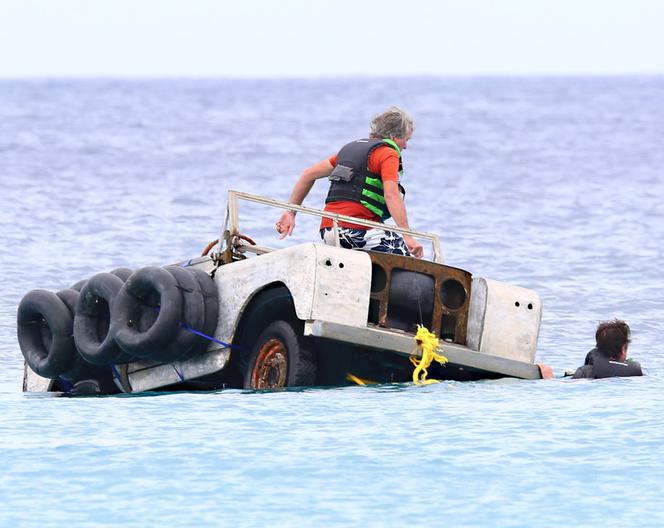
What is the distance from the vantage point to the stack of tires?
12.2 metres

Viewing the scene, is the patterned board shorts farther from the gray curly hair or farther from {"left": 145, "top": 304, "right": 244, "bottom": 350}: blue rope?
{"left": 145, "top": 304, "right": 244, "bottom": 350}: blue rope

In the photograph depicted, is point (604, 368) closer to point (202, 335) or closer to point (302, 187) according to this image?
point (302, 187)

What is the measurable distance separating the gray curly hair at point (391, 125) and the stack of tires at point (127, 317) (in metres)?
1.79

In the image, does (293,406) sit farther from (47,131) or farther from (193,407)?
(47,131)

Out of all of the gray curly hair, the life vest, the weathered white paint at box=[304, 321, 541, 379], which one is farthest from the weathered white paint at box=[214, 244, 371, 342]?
the gray curly hair

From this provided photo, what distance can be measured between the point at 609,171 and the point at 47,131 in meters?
36.2

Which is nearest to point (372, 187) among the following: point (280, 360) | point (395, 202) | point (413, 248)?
point (395, 202)

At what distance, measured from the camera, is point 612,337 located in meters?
13.0

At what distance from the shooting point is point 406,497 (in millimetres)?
9688

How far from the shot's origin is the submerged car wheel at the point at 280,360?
12.1 m

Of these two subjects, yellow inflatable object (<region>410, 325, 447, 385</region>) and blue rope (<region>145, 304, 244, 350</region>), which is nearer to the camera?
yellow inflatable object (<region>410, 325, 447, 385</region>)

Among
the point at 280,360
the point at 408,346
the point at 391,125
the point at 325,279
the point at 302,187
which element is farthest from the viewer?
the point at 302,187

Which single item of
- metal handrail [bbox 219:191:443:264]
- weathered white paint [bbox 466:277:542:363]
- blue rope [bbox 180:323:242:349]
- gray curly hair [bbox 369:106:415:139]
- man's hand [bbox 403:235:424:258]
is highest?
gray curly hair [bbox 369:106:415:139]

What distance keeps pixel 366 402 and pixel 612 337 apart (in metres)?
2.22
